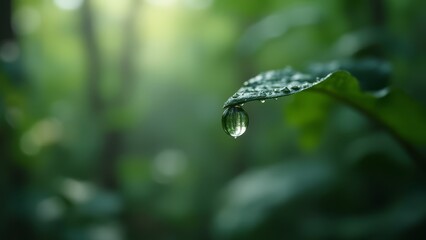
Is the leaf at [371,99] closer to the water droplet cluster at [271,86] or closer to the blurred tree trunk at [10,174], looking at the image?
the water droplet cluster at [271,86]

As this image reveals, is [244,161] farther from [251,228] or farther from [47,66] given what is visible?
[47,66]

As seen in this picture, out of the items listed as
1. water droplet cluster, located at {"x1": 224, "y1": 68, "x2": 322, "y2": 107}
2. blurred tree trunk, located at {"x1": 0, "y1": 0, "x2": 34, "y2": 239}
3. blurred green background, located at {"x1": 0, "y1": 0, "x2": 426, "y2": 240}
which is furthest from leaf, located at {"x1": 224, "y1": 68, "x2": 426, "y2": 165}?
blurred tree trunk, located at {"x1": 0, "y1": 0, "x2": 34, "y2": 239}

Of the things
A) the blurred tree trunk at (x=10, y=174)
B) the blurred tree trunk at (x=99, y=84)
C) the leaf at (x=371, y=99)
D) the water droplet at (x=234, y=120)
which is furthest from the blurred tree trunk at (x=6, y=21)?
the water droplet at (x=234, y=120)

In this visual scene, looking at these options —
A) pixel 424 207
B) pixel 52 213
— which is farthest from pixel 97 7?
pixel 424 207

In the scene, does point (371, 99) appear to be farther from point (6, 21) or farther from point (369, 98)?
point (6, 21)

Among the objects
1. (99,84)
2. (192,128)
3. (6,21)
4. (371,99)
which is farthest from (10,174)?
(371,99)

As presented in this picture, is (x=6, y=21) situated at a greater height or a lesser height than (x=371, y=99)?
greater

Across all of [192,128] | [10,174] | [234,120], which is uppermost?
[192,128]

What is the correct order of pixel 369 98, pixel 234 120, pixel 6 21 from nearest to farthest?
1. pixel 234 120
2. pixel 369 98
3. pixel 6 21
